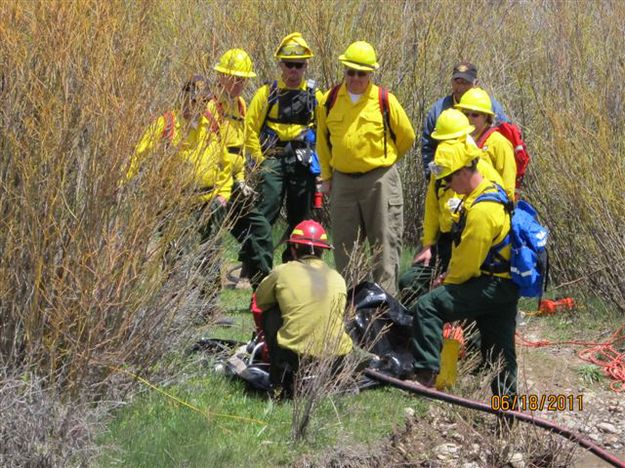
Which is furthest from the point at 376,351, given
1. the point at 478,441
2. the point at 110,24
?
the point at 110,24

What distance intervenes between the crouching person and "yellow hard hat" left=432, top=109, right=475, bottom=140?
45.3 inches

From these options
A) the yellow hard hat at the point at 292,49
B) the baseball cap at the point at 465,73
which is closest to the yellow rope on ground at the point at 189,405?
the yellow hard hat at the point at 292,49

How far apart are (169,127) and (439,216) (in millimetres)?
2272

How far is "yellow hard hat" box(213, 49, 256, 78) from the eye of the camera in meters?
8.32

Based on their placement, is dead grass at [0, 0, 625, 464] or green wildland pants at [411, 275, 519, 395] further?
green wildland pants at [411, 275, 519, 395]

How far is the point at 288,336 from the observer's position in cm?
751

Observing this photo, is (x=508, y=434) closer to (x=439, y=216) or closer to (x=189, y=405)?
(x=439, y=216)

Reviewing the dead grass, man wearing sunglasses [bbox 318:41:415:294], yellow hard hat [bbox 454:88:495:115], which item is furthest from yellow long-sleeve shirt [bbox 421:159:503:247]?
the dead grass

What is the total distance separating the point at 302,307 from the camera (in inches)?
295

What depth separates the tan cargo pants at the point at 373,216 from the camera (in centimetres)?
941

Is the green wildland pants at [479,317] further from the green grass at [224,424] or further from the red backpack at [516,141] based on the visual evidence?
the red backpack at [516,141]

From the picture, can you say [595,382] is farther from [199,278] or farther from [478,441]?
[199,278]

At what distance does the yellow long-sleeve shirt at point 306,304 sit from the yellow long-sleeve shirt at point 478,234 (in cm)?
77

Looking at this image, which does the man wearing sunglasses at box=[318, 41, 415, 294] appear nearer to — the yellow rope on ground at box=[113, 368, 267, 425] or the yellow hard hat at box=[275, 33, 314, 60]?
the yellow hard hat at box=[275, 33, 314, 60]
